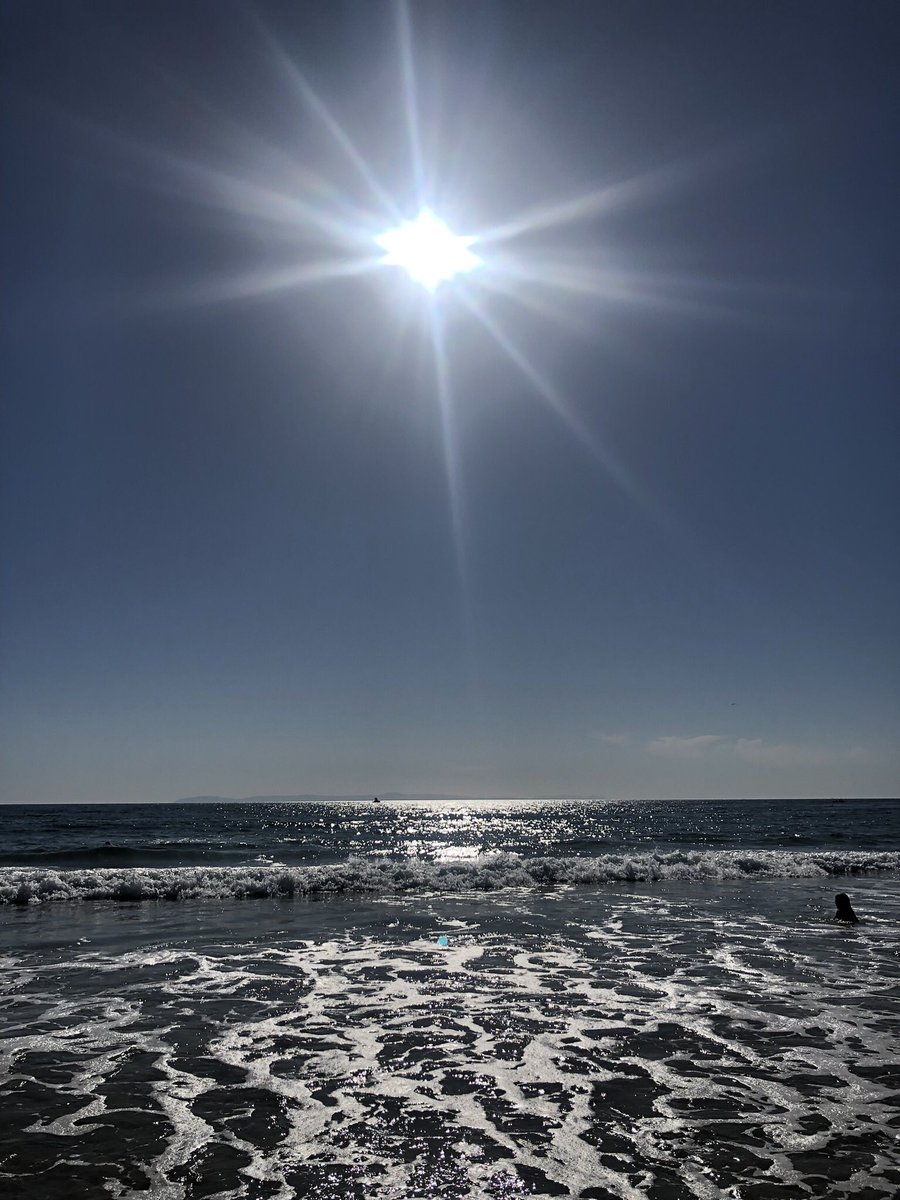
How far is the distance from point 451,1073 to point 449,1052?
81cm

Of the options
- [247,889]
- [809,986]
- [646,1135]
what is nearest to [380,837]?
[247,889]

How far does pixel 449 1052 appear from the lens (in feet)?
30.6

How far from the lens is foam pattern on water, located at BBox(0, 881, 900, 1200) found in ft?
20.3

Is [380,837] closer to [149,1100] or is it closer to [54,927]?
[54,927]

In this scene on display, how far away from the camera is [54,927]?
63.2 feet

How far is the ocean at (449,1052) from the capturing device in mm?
6254

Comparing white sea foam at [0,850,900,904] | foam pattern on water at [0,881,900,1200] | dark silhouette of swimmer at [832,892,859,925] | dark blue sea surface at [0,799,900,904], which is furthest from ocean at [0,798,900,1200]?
dark blue sea surface at [0,799,900,904]

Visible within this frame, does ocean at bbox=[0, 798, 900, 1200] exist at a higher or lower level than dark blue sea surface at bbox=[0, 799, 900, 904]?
higher

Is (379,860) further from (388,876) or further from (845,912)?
(845,912)

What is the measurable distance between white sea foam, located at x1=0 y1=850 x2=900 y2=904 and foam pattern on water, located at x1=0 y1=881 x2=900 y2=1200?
10117 millimetres

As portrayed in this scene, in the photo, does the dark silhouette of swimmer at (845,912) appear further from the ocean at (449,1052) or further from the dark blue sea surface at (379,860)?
the dark blue sea surface at (379,860)

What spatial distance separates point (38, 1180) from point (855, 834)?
71237 mm

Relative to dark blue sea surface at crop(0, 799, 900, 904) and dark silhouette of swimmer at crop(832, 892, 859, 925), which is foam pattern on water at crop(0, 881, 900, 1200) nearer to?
dark silhouette of swimmer at crop(832, 892, 859, 925)

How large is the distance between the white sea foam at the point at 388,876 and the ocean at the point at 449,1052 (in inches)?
114
